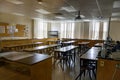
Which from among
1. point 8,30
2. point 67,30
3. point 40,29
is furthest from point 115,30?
point 8,30

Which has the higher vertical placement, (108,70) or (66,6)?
(66,6)

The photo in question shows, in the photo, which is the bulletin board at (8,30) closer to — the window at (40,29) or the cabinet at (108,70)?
the window at (40,29)

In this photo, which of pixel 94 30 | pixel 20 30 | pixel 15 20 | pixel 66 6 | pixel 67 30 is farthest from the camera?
pixel 67 30

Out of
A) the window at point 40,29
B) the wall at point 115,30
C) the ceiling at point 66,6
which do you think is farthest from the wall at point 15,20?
the wall at point 115,30

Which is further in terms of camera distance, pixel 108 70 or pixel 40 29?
pixel 40 29

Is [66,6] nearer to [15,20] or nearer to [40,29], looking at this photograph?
[15,20]

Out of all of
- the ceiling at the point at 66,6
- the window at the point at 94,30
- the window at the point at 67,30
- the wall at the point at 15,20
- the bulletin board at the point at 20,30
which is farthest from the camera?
the window at the point at 67,30

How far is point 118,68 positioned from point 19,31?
719cm

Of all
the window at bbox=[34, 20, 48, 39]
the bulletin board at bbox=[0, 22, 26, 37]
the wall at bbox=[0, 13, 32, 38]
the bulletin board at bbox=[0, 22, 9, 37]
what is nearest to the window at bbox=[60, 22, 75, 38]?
the window at bbox=[34, 20, 48, 39]

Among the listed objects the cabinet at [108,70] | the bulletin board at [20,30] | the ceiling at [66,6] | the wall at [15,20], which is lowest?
the cabinet at [108,70]

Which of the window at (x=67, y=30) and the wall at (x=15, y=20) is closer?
the wall at (x=15, y=20)

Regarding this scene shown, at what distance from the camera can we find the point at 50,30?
38.9 feet

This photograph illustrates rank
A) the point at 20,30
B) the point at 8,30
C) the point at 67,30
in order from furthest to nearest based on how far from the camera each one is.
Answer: the point at 67,30 → the point at 20,30 → the point at 8,30

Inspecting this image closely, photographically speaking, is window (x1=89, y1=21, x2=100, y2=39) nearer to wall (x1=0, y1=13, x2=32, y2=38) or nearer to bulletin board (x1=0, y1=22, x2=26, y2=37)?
wall (x1=0, y1=13, x2=32, y2=38)
